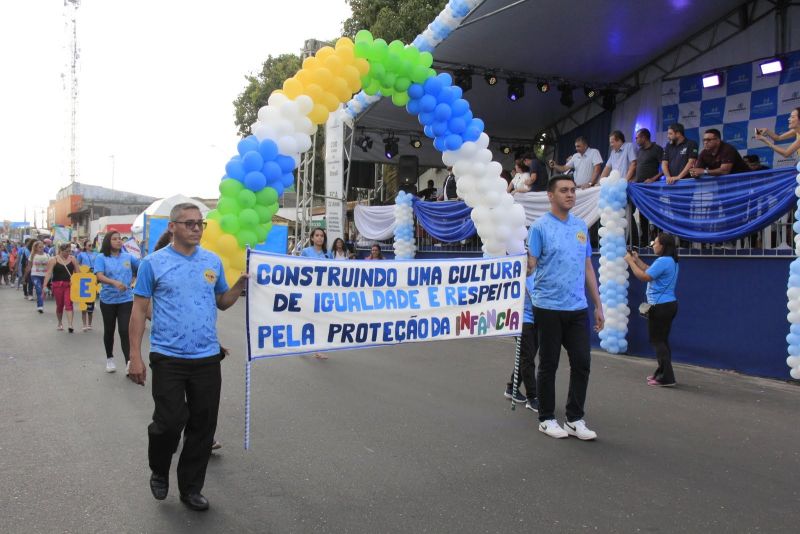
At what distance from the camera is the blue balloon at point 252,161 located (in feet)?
19.4

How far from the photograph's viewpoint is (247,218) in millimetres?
5723

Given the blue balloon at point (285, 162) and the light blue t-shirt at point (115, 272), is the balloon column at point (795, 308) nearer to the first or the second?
the blue balloon at point (285, 162)

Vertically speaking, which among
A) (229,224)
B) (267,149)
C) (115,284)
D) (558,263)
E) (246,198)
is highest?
(267,149)

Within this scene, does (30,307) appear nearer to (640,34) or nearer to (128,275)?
(128,275)

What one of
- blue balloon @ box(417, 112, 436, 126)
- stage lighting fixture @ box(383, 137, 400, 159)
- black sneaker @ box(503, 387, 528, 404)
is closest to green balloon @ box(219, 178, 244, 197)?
blue balloon @ box(417, 112, 436, 126)

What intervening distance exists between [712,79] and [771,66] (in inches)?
53.0

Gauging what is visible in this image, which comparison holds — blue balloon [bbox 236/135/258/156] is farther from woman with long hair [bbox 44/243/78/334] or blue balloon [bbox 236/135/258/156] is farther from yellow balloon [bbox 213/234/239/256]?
woman with long hair [bbox 44/243/78/334]

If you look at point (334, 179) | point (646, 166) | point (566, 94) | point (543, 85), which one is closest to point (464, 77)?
point (543, 85)

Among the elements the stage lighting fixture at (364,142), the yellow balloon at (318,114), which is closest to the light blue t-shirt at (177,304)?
the yellow balloon at (318,114)

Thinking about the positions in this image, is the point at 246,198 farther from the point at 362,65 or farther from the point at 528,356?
the point at 528,356

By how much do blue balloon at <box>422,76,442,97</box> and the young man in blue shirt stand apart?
113 inches

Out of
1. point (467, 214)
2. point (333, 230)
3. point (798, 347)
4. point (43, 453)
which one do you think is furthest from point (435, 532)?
point (333, 230)

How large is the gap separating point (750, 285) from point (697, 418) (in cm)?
304

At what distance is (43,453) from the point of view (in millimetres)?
4742
